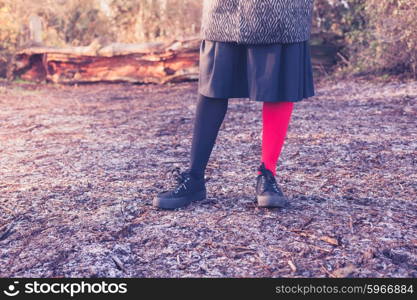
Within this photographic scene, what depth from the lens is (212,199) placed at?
2428mm

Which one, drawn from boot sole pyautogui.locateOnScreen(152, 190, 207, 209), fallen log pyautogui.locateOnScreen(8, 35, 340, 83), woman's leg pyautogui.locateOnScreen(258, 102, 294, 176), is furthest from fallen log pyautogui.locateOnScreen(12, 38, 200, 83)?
boot sole pyautogui.locateOnScreen(152, 190, 207, 209)

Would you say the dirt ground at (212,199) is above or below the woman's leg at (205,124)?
below

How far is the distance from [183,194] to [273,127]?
527mm

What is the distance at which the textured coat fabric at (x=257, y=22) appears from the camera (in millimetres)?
2100

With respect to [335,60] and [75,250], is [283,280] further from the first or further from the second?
[335,60]

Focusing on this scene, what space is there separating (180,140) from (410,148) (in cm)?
166

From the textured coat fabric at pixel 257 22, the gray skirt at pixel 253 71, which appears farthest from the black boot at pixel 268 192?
the textured coat fabric at pixel 257 22

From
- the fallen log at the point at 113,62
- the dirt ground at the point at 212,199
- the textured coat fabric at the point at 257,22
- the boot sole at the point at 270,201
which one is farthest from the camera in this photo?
the fallen log at the point at 113,62

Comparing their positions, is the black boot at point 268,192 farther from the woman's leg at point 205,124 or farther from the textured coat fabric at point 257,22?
the textured coat fabric at point 257,22

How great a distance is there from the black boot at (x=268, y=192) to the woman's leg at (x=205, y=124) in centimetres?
29

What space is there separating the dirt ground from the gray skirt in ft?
1.79

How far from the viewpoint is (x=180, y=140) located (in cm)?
381

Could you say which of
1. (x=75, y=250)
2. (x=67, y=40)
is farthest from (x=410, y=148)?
(x=67, y=40)

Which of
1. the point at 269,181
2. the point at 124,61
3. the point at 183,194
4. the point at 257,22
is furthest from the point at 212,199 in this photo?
the point at 124,61
